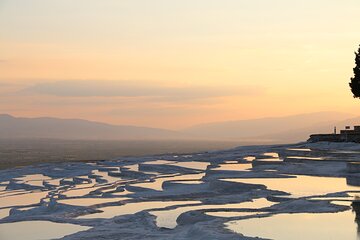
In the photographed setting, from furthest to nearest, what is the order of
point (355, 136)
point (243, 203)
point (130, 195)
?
1. point (355, 136)
2. point (130, 195)
3. point (243, 203)

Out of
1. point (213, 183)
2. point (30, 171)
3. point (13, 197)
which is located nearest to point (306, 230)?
point (213, 183)

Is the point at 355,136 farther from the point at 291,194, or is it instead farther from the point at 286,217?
the point at 286,217

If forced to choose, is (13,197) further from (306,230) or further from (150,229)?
(306,230)

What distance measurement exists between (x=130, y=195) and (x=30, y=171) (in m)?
18.2

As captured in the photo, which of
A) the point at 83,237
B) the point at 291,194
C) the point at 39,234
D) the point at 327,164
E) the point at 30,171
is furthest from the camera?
the point at 30,171

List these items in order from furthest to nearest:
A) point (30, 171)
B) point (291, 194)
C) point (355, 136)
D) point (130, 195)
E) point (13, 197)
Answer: point (355, 136)
point (30, 171)
point (13, 197)
point (130, 195)
point (291, 194)

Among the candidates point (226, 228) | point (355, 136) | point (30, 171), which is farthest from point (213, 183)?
point (355, 136)

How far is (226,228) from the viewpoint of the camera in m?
13.7

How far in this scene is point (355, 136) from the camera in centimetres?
5100

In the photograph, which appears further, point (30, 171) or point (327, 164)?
point (30, 171)

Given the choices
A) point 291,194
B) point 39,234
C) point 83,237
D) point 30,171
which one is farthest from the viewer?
point 30,171

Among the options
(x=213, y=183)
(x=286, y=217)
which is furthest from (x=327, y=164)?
(x=286, y=217)

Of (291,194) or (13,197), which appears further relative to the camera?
(13,197)

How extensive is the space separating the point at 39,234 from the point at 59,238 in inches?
40.1
